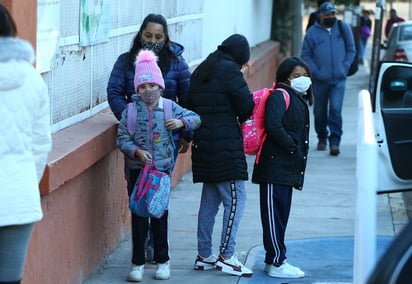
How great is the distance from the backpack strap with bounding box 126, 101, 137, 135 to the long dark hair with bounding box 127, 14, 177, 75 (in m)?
0.53

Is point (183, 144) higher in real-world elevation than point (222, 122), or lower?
lower

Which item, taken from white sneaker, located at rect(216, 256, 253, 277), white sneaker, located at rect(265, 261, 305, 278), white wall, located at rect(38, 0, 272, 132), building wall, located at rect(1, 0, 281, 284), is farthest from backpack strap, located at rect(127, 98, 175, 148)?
white sneaker, located at rect(265, 261, 305, 278)

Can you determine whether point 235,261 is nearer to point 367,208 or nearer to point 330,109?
point 367,208

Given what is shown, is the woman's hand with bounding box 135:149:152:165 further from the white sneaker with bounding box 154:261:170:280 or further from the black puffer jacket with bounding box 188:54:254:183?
the white sneaker with bounding box 154:261:170:280

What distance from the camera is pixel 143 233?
21.0ft

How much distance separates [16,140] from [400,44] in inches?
636

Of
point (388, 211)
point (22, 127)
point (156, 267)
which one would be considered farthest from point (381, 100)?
point (22, 127)

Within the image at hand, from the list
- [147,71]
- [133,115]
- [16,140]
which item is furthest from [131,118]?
[16,140]

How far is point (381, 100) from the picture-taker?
8586 mm

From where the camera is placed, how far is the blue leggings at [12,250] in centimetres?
428

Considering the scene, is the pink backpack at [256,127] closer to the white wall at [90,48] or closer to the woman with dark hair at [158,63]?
the woman with dark hair at [158,63]

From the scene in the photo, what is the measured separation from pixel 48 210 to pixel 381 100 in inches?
157

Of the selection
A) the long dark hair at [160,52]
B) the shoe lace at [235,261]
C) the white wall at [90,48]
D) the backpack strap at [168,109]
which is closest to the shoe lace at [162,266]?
the shoe lace at [235,261]

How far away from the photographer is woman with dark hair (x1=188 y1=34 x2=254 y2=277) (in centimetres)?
647
